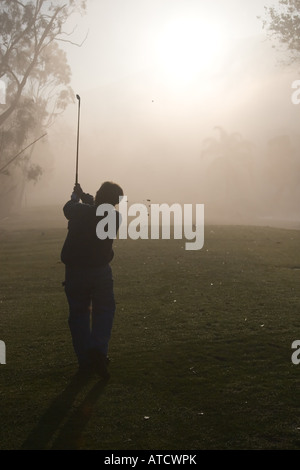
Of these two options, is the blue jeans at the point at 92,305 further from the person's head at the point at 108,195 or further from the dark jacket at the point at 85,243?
the person's head at the point at 108,195

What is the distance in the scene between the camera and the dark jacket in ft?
21.0

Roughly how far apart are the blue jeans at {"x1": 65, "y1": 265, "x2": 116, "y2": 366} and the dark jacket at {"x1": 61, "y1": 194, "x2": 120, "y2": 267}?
9 centimetres

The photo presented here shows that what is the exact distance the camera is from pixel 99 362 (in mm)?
6359

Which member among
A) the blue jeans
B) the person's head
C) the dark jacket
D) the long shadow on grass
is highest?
the person's head

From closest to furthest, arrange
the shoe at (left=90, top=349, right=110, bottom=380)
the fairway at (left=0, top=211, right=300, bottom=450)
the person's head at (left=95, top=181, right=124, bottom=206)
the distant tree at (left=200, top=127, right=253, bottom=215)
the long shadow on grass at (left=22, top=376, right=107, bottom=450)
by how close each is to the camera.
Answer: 1. the long shadow on grass at (left=22, top=376, right=107, bottom=450)
2. the fairway at (left=0, top=211, right=300, bottom=450)
3. the shoe at (left=90, top=349, right=110, bottom=380)
4. the person's head at (left=95, top=181, right=124, bottom=206)
5. the distant tree at (left=200, top=127, right=253, bottom=215)

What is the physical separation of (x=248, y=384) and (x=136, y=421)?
4.91 ft

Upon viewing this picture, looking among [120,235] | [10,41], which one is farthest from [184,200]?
[120,235]

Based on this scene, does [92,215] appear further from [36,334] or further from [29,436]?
[36,334]

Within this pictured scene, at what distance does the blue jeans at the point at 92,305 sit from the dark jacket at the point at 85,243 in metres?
0.09

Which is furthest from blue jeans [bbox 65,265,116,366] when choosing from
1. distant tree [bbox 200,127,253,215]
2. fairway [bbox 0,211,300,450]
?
distant tree [bbox 200,127,253,215]

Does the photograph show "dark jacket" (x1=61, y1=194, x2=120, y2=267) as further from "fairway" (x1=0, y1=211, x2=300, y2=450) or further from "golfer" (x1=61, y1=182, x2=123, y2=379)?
"fairway" (x1=0, y1=211, x2=300, y2=450)

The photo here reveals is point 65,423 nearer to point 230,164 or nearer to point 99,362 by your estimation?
point 99,362

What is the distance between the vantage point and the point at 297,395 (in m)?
5.89
